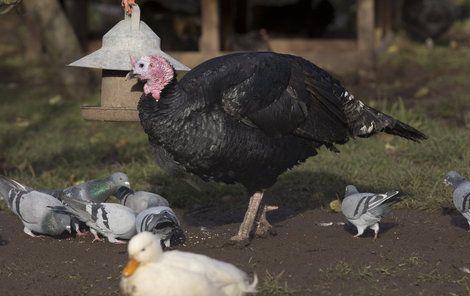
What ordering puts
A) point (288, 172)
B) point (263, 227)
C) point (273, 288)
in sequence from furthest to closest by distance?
point (288, 172) < point (263, 227) < point (273, 288)

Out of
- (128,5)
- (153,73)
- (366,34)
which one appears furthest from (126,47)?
(366,34)

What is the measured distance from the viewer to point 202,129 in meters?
5.32

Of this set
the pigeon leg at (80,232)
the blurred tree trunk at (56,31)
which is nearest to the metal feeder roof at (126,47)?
the pigeon leg at (80,232)

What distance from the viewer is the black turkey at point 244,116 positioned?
17.4 feet

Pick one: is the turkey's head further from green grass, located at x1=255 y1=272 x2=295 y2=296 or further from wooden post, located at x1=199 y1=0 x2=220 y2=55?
wooden post, located at x1=199 y1=0 x2=220 y2=55

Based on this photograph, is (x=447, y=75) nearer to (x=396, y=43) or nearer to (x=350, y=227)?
(x=396, y=43)

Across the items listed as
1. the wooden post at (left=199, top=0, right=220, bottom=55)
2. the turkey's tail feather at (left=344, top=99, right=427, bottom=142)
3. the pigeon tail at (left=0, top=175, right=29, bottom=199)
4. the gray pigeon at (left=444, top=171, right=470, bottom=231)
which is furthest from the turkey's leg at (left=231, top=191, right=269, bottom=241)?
the wooden post at (left=199, top=0, right=220, bottom=55)

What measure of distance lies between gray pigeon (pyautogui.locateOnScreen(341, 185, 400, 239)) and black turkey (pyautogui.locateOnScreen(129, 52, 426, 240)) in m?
0.45

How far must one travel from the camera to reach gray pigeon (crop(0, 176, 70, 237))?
5805 millimetres

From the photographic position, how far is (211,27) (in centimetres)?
1202

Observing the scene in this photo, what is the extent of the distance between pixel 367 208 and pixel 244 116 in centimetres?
91

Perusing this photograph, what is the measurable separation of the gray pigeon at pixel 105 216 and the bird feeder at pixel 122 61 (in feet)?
1.77

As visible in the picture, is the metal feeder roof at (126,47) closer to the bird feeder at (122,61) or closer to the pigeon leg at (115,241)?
the bird feeder at (122,61)

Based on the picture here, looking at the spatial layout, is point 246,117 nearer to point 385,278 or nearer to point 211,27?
point 385,278
